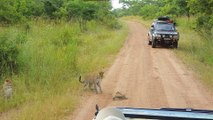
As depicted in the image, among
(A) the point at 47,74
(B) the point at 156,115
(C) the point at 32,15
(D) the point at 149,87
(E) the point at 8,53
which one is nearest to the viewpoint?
(B) the point at 156,115

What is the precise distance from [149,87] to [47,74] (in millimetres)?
2968

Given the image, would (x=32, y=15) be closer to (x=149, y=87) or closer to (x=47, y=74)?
(x=47, y=74)

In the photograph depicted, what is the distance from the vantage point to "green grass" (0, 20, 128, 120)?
895 cm

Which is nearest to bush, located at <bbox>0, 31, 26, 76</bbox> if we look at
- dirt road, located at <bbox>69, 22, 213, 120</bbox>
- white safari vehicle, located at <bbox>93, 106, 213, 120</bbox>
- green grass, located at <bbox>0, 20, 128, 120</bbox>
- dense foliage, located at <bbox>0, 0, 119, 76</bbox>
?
dense foliage, located at <bbox>0, 0, 119, 76</bbox>

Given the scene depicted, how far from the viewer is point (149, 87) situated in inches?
463

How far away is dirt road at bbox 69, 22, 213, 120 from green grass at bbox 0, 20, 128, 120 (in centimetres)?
50

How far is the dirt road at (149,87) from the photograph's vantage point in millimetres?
9680

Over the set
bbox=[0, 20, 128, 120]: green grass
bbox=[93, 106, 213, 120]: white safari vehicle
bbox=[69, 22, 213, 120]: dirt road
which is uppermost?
bbox=[93, 106, 213, 120]: white safari vehicle

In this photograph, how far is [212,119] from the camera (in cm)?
312

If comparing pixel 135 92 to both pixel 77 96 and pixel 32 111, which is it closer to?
pixel 77 96

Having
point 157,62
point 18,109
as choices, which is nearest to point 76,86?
point 18,109

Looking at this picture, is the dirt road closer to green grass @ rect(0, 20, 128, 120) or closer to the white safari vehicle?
green grass @ rect(0, 20, 128, 120)

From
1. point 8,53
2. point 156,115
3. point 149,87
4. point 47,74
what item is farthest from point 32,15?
point 156,115

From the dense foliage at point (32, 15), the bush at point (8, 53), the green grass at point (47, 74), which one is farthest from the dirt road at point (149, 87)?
the dense foliage at point (32, 15)
